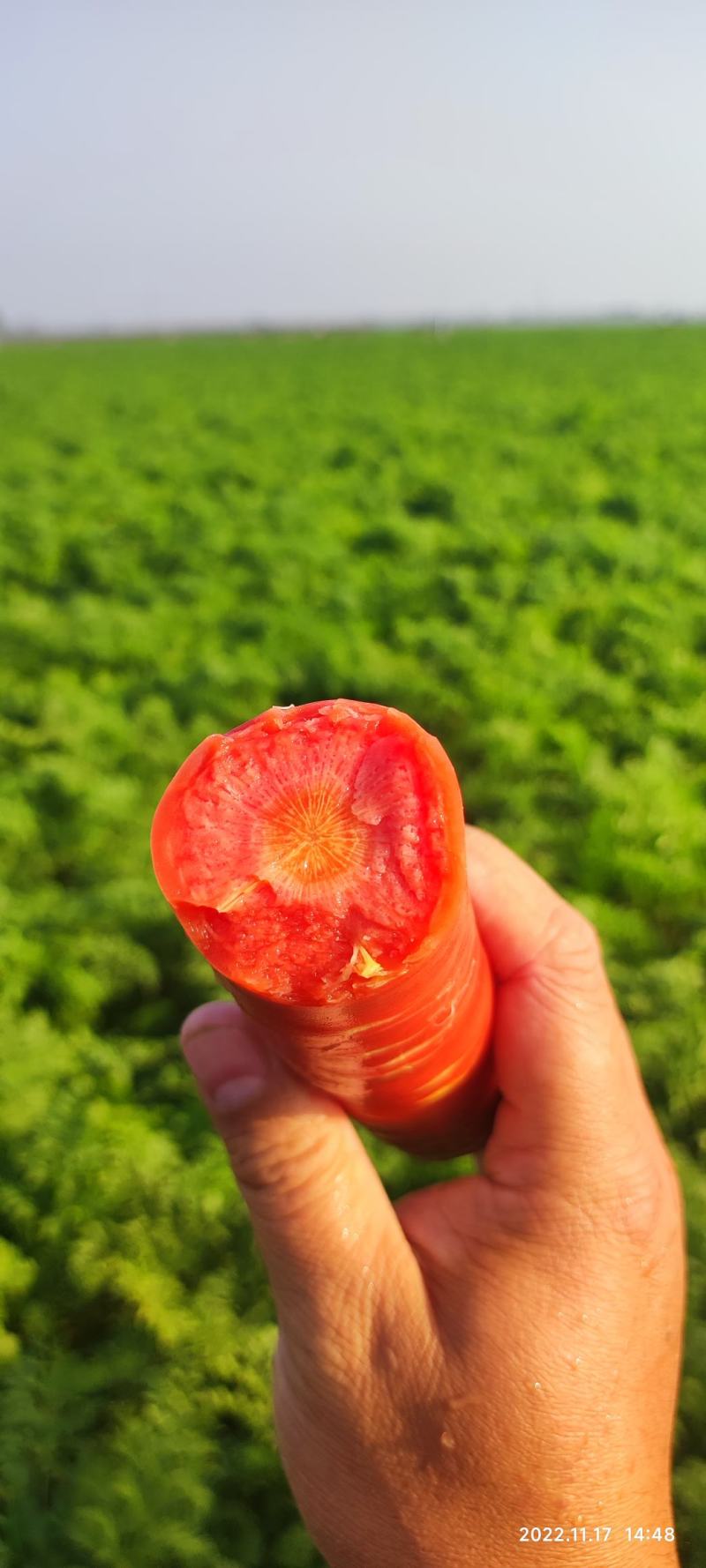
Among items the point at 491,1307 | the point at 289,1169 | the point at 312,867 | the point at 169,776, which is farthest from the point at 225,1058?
the point at 169,776

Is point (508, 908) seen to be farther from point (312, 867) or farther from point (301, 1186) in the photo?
point (312, 867)

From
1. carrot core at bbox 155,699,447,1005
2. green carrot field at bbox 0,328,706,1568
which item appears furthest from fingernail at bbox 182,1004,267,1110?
green carrot field at bbox 0,328,706,1568

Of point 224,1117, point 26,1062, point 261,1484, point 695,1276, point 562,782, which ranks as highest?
point 224,1117

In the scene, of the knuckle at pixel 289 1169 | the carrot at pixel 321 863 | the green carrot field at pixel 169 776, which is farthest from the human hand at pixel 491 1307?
the green carrot field at pixel 169 776

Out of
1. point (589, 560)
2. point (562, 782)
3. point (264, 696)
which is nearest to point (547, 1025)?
point (562, 782)

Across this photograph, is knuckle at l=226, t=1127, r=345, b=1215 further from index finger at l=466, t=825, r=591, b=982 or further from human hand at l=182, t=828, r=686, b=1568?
index finger at l=466, t=825, r=591, b=982

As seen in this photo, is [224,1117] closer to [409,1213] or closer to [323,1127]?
[323,1127]

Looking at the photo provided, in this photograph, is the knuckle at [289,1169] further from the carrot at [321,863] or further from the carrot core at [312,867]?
the carrot core at [312,867]
